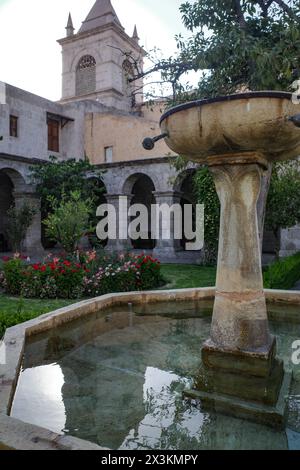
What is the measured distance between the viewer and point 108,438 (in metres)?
1.94

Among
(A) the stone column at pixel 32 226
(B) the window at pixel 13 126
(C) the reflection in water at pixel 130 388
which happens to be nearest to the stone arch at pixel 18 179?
(A) the stone column at pixel 32 226

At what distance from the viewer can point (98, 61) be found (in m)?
27.7

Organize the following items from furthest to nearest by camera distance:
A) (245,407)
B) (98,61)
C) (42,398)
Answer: (98,61) → (42,398) → (245,407)

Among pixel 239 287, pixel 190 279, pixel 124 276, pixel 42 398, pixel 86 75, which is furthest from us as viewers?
pixel 86 75

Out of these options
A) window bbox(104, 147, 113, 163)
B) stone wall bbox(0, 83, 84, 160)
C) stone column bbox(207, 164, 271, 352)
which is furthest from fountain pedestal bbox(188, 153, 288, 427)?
window bbox(104, 147, 113, 163)

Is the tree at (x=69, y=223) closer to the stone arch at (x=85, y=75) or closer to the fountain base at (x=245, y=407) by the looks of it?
the fountain base at (x=245, y=407)

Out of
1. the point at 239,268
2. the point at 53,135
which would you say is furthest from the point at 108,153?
the point at 239,268

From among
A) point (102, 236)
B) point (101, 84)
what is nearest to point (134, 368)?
point (102, 236)

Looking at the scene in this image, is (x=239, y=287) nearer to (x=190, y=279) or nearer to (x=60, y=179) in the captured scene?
(x=190, y=279)

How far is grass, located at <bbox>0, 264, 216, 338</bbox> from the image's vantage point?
3949 millimetres

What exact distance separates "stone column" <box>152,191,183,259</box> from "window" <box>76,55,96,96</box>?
16.1m

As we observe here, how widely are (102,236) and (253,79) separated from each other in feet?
38.5

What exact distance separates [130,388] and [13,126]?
18740mm

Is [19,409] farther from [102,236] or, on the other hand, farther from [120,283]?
[102,236]
